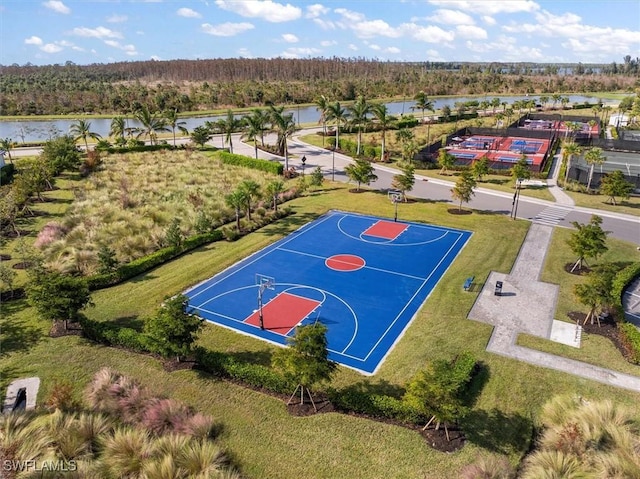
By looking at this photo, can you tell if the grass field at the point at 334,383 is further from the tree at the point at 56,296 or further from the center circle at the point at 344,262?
the center circle at the point at 344,262

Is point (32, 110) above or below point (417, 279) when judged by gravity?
→ above

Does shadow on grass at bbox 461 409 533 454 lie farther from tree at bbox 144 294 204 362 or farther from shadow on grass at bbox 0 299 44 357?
shadow on grass at bbox 0 299 44 357

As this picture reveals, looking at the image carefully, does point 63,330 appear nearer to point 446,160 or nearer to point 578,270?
point 578,270

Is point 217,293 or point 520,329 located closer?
point 520,329

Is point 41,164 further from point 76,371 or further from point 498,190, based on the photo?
point 498,190

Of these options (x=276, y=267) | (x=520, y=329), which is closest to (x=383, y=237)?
(x=276, y=267)

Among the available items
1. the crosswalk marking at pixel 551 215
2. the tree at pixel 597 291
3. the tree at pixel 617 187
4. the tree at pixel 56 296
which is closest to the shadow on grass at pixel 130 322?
the tree at pixel 56 296

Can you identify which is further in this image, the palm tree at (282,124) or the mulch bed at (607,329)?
the palm tree at (282,124)
